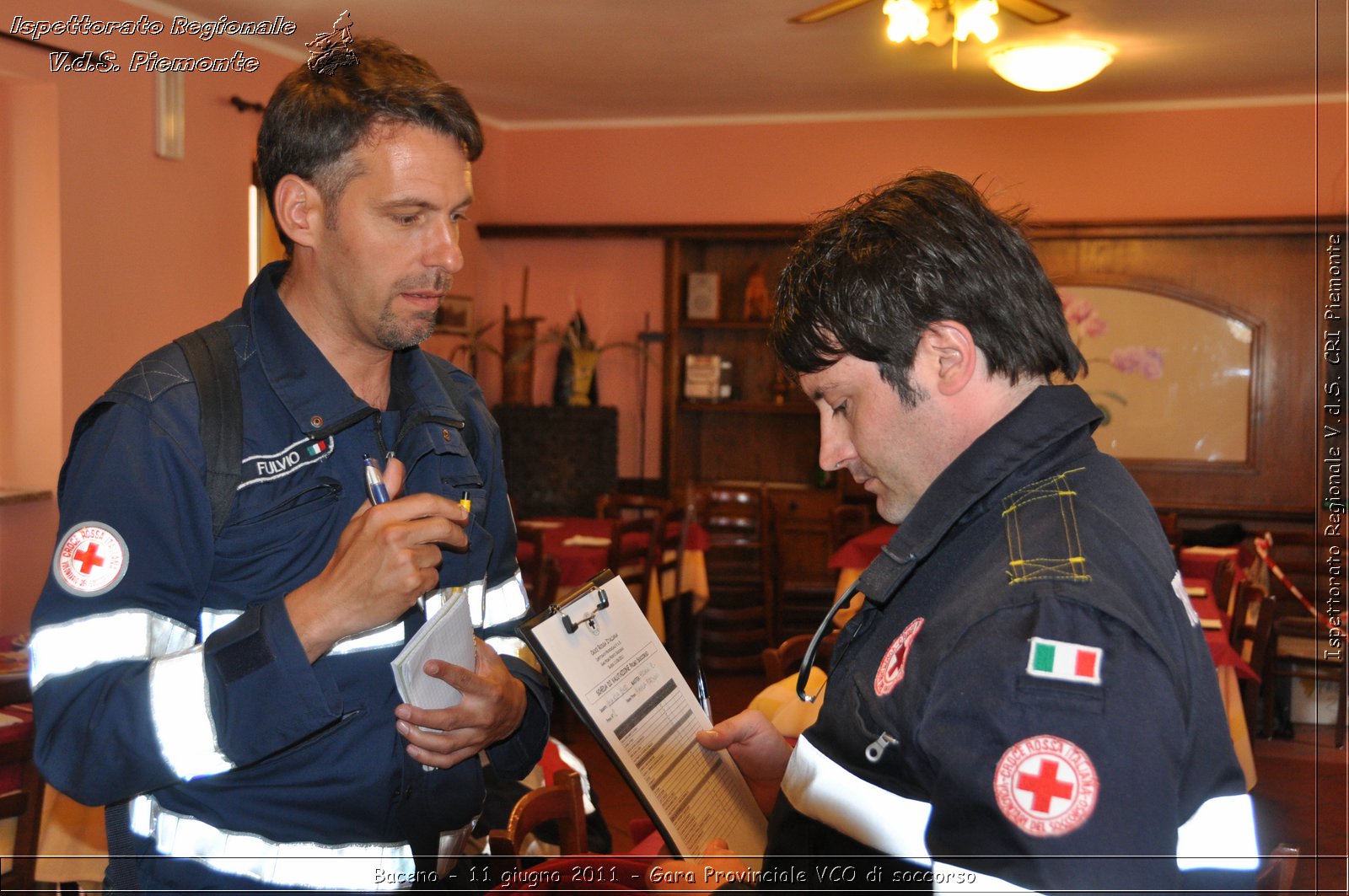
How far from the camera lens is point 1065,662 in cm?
93

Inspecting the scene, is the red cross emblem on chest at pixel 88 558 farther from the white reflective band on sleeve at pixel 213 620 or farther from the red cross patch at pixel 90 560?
the white reflective band on sleeve at pixel 213 620

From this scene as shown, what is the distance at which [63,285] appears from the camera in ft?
15.7

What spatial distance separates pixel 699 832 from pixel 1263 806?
14.1 ft

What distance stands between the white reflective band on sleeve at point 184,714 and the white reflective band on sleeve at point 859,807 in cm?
68

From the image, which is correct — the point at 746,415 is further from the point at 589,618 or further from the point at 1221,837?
the point at 1221,837

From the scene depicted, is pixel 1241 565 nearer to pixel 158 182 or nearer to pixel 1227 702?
pixel 1227 702

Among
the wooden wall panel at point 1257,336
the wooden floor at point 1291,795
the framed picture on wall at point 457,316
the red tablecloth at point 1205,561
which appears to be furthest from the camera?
the framed picture on wall at point 457,316

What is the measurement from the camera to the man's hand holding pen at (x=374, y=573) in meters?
1.27

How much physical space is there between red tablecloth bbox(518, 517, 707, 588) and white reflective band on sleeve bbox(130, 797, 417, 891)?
11.2ft

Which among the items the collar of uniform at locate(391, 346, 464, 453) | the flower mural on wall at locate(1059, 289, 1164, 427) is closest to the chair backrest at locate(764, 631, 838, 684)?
the collar of uniform at locate(391, 346, 464, 453)

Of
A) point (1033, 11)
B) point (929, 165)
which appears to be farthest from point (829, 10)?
point (929, 165)

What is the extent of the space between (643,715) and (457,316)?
641cm

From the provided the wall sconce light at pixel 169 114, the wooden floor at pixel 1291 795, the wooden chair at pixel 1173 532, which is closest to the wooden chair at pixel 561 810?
the wooden floor at pixel 1291 795

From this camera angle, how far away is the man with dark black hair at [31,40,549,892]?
1.26m
